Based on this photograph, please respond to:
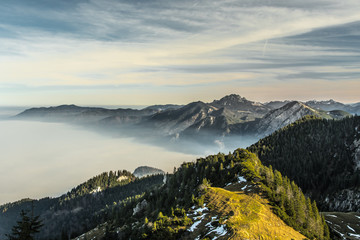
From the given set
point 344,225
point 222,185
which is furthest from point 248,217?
point 344,225

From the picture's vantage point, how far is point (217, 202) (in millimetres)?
85438

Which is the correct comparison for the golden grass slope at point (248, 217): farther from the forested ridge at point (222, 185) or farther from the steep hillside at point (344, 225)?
the steep hillside at point (344, 225)

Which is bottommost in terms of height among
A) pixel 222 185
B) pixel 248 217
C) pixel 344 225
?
pixel 344 225

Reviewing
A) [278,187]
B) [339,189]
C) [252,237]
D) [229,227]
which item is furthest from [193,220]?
[339,189]

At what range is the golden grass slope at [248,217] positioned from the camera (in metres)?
64.9

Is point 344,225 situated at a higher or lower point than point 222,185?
lower

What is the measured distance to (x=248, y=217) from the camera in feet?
237

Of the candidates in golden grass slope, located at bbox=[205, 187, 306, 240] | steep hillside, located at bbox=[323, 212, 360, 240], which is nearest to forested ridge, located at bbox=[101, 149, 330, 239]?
golden grass slope, located at bbox=[205, 187, 306, 240]

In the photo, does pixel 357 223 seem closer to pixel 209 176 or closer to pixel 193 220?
pixel 209 176

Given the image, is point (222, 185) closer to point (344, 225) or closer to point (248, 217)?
point (248, 217)

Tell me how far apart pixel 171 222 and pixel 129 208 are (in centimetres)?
11332

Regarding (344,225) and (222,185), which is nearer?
(344,225)

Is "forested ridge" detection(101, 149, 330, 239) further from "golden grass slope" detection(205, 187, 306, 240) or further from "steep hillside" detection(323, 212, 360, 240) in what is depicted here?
"steep hillside" detection(323, 212, 360, 240)

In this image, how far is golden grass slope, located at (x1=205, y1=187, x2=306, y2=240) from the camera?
213ft
